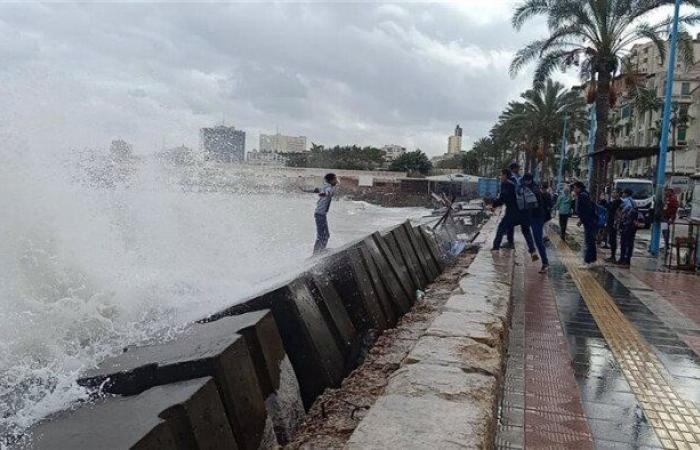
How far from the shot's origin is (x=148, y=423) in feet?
8.30

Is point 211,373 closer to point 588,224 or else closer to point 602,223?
point 588,224

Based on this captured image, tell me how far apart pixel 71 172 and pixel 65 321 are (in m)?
3.55

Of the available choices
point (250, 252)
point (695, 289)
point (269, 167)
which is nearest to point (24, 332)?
point (250, 252)

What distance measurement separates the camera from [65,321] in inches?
208

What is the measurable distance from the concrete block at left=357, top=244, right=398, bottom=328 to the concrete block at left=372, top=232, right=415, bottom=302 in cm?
64

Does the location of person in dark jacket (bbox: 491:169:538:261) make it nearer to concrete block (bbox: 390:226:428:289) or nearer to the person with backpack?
concrete block (bbox: 390:226:428:289)

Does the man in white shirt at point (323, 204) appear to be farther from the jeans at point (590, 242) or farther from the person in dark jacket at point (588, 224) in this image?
the jeans at point (590, 242)

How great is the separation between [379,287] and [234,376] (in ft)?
11.9

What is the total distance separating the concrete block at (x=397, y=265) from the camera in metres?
7.51

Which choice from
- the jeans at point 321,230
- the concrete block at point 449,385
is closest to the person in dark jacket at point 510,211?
the jeans at point 321,230

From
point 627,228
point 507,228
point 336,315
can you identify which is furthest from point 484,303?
point 627,228

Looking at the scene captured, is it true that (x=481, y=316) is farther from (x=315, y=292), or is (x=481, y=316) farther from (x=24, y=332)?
(x=24, y=332)

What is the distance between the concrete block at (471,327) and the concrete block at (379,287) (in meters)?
1.50

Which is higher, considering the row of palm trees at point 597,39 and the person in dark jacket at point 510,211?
the row of palm trees at point 597,39
